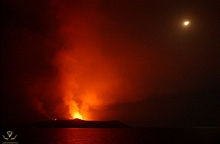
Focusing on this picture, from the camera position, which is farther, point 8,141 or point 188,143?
point 188,143

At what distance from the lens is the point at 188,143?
13138 centimetres

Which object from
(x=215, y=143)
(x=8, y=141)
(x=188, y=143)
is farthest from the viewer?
(x=188, y=143)

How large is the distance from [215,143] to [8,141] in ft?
392

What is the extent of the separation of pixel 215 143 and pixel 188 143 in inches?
563

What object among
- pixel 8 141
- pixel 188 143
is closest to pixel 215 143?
pixel 188 143

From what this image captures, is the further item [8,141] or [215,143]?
[215,143]

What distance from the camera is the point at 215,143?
120375mm

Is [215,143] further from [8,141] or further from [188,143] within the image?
[8,141]

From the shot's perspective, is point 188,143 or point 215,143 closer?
point 215,143

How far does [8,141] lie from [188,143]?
126 metres

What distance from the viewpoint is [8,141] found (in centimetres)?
1658

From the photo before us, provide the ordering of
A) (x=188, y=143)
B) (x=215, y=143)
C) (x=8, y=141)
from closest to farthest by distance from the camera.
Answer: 1. (x=8, y=141)
2. (x=215, y=143)
3. (x=188, y=143)
